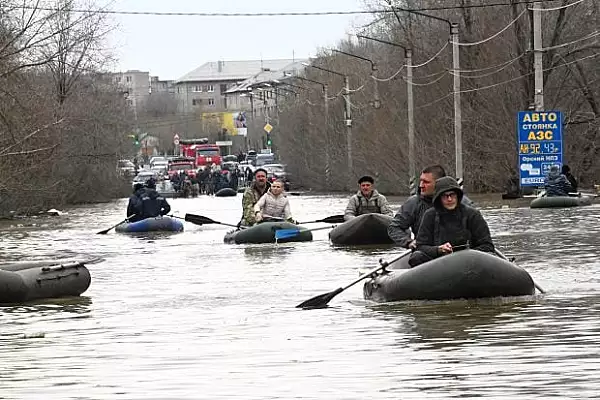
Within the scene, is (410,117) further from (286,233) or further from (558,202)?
(286,233)

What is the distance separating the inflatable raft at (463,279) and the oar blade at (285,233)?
13.4m

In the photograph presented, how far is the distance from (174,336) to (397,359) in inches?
143

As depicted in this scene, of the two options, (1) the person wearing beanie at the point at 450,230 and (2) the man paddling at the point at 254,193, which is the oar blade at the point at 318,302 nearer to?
(1) the person wearing beanie at the point at 450,230

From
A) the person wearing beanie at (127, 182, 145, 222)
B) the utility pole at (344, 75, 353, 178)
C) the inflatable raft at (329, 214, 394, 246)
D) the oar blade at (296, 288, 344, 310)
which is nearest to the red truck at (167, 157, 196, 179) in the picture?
the utility pole at (344, 75, 353, 178)

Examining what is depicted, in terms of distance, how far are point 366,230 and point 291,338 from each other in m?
14.3

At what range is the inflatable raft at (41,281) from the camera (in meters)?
19.8

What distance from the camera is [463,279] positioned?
16250 millimetres

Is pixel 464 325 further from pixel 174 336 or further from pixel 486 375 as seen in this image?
pixel 486 375

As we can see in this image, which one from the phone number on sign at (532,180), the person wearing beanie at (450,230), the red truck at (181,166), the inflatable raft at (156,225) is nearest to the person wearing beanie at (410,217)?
the person wearing beanie at (450,230)

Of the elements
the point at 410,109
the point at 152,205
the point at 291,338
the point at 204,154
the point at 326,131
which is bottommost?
the point at 204,154

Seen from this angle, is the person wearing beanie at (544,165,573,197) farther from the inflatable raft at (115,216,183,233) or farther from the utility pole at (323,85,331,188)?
the utility pole at (323,85,331,188)

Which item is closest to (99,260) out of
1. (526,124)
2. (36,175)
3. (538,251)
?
(538,251)

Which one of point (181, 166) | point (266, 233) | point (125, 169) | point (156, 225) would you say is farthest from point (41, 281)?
point (181, 166)

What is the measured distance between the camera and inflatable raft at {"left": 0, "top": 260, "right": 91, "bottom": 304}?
19781 mm
